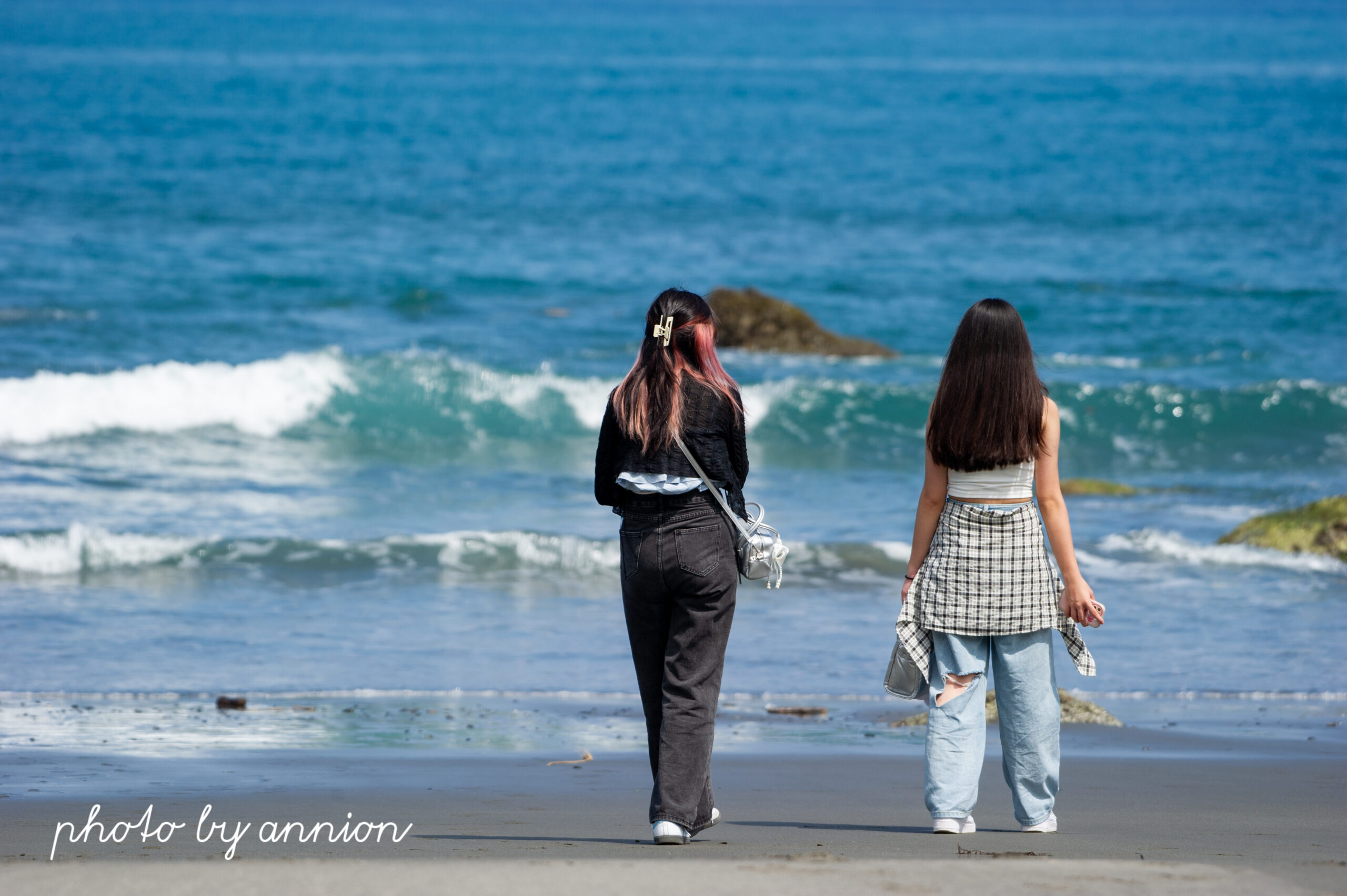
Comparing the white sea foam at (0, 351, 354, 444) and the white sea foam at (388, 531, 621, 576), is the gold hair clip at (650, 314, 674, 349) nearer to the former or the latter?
the white sea foam at (388, 531, 621, 576)

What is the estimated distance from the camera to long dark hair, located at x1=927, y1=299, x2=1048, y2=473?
415cm

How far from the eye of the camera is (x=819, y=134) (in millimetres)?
54625

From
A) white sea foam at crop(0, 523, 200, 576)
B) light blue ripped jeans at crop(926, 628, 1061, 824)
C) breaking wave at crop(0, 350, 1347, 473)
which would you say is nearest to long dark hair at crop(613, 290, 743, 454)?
light blue ripped jeans at crop(926, 628, 1061, 824)

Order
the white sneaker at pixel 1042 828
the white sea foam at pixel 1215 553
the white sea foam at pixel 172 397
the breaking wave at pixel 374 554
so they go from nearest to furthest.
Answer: the white sneaker at pixel 1042 828
the breaking wave at pixel 374 554
the white sea foam at pixel 1215 553
the white sea foam at pixel 172 397

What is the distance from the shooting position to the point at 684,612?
13.8ft

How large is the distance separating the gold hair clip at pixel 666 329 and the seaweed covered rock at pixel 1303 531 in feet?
24.8

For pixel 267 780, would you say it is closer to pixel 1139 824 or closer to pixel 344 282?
pixel 1139 824

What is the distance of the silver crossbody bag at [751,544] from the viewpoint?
414 centimetres

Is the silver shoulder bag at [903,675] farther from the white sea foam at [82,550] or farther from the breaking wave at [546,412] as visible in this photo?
the breaking wave at [546,412]

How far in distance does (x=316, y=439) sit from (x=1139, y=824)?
12320mm

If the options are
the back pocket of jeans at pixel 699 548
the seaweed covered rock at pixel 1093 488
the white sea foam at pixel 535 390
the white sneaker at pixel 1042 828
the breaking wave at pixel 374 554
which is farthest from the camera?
the white sea foam at pixel 535 390

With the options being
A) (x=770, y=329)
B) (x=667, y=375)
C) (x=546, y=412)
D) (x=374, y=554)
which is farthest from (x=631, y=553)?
(x=770, y=329)

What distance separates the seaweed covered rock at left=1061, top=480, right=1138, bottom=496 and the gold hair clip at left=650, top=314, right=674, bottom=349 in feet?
31.5

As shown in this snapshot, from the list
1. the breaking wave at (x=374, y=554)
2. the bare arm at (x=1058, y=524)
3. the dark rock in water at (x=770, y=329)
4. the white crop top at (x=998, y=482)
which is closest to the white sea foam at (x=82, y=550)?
the breaking wave at (x=374, y=554)
